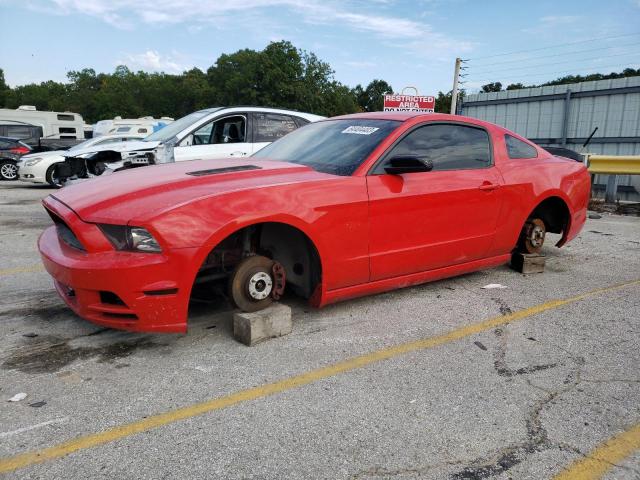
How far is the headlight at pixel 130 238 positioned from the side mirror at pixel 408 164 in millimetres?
1788

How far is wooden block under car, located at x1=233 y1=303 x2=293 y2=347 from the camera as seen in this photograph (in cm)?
324

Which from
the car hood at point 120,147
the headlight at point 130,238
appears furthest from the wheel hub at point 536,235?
the car hood at point 120,147

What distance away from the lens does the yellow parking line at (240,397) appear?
2.13m

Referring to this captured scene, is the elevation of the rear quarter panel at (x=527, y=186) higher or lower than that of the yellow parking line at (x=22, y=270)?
higher

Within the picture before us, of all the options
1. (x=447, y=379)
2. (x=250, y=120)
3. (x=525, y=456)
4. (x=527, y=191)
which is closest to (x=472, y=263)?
(x=527, y=191)

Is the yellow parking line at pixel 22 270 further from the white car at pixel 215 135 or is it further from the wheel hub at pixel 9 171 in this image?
the wheel hub at pixel 9 171

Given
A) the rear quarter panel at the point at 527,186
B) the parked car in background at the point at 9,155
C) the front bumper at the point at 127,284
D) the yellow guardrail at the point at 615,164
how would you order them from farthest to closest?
1. the parked car in background at the point at 9,155
2. the yellow guardrail at the point at 615,164
3. the rear quarter panel at the point at 527,186
4. the front bumper at the point at 127,284

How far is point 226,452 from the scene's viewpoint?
2.16m

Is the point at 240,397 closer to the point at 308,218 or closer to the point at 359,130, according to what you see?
the point at 308,218

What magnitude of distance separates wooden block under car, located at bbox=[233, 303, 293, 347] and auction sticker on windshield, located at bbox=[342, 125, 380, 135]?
5.24 ft

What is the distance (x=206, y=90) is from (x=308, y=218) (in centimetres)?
8398

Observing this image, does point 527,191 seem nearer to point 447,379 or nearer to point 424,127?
point 424,127

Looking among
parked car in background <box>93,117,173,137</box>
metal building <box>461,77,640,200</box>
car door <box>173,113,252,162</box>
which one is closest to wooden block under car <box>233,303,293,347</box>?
car door <box>173,113,252,162</box>

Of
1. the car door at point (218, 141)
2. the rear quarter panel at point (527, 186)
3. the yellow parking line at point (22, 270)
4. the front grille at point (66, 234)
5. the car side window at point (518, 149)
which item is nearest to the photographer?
the front grille at point (66, 234)
